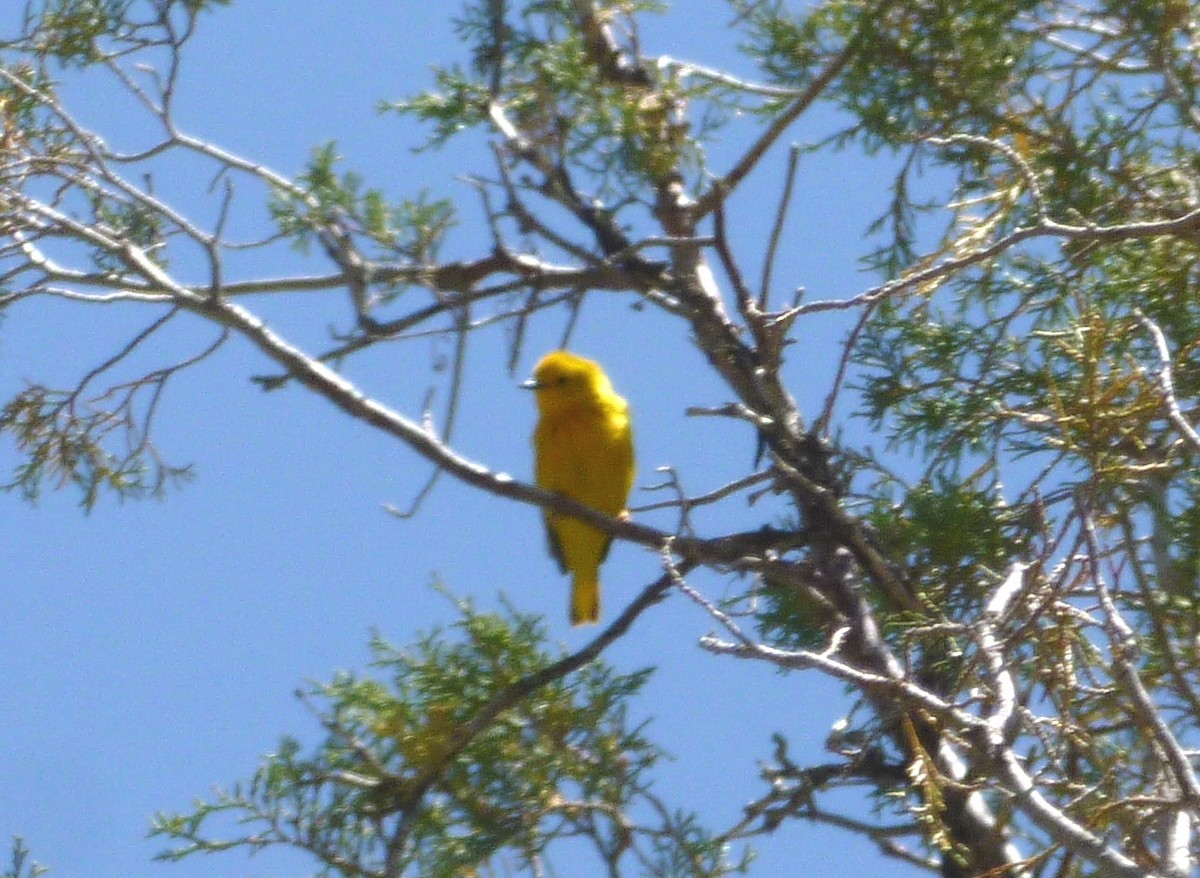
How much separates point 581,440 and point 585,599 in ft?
2.63

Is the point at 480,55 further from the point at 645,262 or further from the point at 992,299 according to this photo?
the point at 992,299

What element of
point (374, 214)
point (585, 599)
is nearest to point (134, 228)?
point (374, 214)

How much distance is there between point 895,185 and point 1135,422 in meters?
0.87

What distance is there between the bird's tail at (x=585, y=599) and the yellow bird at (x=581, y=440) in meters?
0.20

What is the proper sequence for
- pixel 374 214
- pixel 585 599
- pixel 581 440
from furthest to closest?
pixel 585 599
pixel 581 440
pixel 374 214

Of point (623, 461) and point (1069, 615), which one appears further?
point (623, 461)

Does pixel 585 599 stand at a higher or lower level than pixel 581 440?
lower

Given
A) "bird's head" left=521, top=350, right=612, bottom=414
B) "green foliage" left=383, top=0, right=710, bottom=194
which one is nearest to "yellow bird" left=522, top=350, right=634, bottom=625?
"bird's head" left=521, top=350, right=612, bottom=414

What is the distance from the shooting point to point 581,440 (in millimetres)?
4770

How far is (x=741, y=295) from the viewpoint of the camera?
3.13m

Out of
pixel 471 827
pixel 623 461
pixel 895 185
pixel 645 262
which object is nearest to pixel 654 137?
pixel 645 262

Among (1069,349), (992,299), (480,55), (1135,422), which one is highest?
(480,55)

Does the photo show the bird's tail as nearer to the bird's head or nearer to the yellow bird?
the yellow bird

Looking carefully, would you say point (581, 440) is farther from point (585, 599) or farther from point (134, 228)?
point (134, 228)
